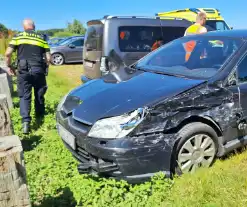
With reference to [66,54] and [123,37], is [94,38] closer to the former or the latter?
[123,37]

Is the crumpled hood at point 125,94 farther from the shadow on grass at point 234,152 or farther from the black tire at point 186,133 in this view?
the shadow on grass at point 234,152

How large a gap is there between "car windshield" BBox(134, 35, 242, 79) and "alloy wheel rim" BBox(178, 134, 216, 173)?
0.72 meters

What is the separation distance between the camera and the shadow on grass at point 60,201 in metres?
3.02

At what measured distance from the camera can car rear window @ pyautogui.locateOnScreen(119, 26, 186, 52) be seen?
6.46 meters

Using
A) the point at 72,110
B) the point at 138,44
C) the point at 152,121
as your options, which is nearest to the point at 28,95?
the point at 72,110

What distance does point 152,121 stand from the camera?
298 cm

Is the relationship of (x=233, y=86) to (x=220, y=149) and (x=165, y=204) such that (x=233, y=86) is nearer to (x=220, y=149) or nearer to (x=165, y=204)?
(x=220, y=149)

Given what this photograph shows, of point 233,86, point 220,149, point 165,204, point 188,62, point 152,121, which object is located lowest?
point 165,204

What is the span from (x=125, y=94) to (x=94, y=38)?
375cm

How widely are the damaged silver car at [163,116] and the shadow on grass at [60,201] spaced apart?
29 centimetres

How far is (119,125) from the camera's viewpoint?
9.82ft

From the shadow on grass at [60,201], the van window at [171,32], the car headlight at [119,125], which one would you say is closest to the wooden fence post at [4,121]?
the shadow on grass at [60,201]

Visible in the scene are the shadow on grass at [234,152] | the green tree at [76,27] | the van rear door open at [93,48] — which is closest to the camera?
the shadow on grass at [234,152]

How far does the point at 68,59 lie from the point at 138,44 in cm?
999
